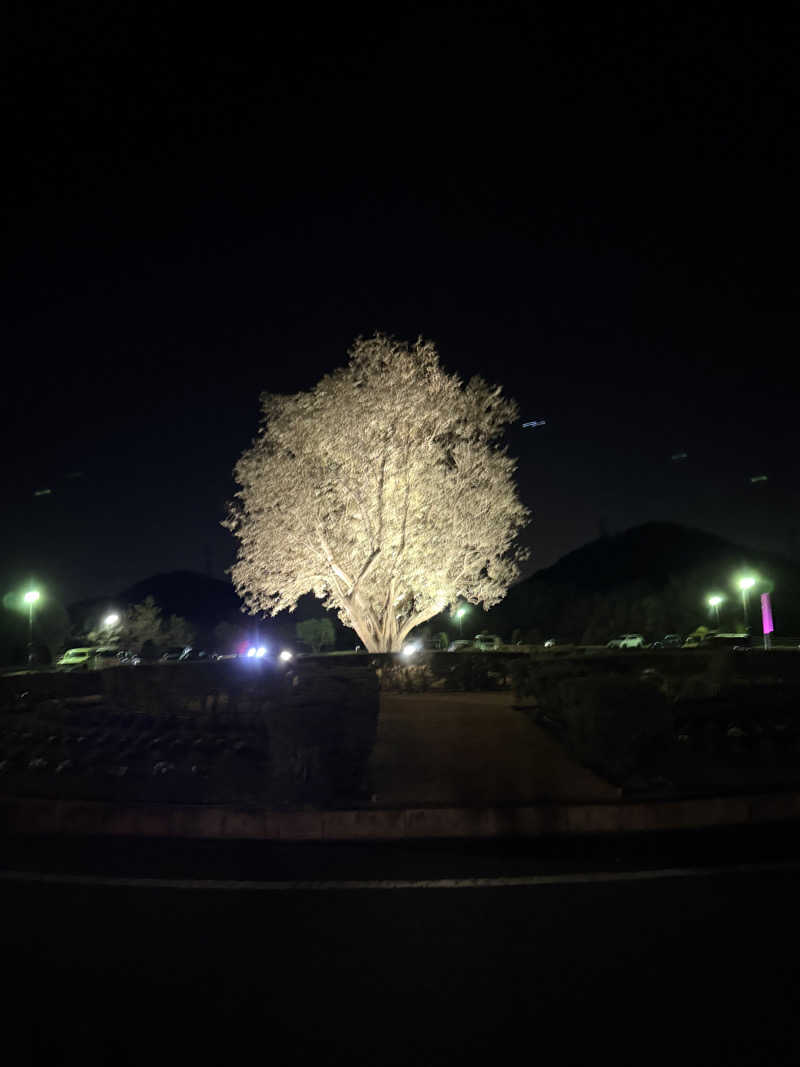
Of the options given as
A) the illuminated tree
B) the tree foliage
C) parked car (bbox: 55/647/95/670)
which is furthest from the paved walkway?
the tree foliage

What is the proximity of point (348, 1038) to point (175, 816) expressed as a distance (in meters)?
4.76

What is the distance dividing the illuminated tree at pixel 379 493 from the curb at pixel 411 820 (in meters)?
19.6

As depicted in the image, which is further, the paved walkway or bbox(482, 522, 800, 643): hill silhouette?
bbox(482, 522, 800, 643): hill silhouette

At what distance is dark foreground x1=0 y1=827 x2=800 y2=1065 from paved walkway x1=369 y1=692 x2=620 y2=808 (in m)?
2.07

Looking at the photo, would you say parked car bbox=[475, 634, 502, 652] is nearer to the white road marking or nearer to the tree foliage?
the tree foliage

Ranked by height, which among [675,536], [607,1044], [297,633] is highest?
[675,536]

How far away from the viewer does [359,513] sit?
2773 centimetres

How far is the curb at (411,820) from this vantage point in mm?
7891

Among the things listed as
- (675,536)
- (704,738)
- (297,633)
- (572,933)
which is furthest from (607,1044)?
(675,536)

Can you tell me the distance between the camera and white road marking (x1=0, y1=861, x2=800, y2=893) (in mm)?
6184

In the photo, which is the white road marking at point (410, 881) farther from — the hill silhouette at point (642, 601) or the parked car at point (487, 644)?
the hill silhouette at point (642, 601)

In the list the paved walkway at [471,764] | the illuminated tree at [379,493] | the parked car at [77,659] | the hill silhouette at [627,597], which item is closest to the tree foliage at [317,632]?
the hill silhouette at [627,597]

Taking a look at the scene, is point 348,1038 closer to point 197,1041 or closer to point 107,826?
point 197,1041

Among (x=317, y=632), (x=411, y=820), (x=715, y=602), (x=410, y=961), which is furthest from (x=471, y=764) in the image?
(x=715, y=602)
